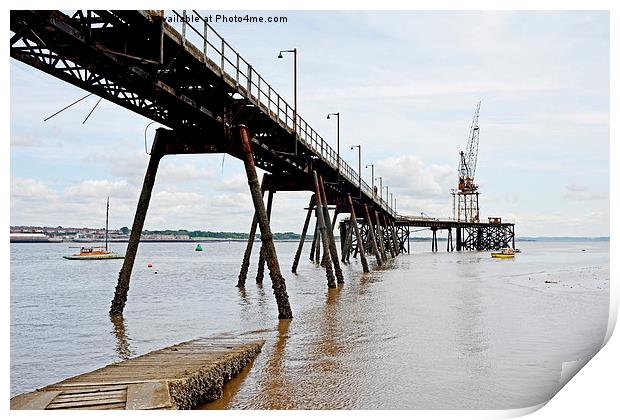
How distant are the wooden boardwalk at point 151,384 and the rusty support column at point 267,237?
728 centimetres

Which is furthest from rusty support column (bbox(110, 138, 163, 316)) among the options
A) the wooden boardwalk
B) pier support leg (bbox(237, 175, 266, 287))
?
pier support leg (bbox(237, 175, 266, 287))

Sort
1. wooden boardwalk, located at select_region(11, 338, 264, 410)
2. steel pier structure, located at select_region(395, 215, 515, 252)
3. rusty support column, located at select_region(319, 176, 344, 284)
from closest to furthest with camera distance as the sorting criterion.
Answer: wooden boardwalk, located at select_region(11, 338, 264, 410), rusty support column, located at select_region(319, 176, 344, 284), steel pier structure, located at select_region(395, 215, 515, 252)

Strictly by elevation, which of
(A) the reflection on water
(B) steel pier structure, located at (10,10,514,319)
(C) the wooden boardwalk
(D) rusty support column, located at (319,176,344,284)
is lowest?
(A) the reflection on water

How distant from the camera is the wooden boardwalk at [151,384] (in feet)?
28.0

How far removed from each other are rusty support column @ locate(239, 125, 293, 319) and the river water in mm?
805

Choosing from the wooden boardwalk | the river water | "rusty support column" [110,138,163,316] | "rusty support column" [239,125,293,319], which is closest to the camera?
the wooden boardwalk

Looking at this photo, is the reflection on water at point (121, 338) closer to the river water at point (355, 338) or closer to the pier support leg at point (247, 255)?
the river water at point (355, 338)

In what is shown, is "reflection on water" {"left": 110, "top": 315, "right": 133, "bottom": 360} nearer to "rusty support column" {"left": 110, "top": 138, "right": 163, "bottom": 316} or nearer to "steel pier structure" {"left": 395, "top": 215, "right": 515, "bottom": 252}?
"rusty support column" {"left": 110, "top": 138, "right": 163, "bottom": 316}

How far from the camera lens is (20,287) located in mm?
39781

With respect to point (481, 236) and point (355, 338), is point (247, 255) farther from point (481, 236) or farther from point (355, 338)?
point (481, 236)

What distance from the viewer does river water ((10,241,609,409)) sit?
11297 mm

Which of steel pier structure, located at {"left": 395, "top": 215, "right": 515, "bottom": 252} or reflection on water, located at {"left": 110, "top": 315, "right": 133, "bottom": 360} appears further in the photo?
steel pier structure, located at {"left": 395, "top": 215, "right": 515, "bottom": 252}

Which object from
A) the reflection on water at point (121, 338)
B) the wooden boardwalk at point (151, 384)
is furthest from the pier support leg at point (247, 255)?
the wooden boardwalk at point (151, 384)

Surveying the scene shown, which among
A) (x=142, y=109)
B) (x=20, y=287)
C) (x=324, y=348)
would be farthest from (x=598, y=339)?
(x=20, y=287)
